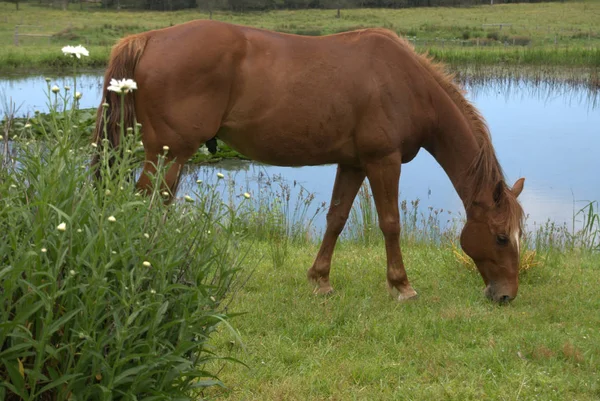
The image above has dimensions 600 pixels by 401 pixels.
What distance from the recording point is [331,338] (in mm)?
4762

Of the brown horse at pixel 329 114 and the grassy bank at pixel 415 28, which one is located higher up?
the brown horse at pixel 329 114

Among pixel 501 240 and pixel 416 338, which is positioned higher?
pixel 501 240

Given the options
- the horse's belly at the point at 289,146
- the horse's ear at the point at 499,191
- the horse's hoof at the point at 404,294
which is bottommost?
the horse's hoof at the point at 404,294

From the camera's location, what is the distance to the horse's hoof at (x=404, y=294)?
5.69 meters

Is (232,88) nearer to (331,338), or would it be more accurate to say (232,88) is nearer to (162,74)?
(162,74)

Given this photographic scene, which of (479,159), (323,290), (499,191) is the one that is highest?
(479,159)

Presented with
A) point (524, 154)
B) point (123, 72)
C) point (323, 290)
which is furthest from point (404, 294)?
point (524, 154)

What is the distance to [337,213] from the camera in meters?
5.96

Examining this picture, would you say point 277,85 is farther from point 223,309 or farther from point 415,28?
point 415,28

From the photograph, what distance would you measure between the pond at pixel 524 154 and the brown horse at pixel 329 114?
2.53 metres

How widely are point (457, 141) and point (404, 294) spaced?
1259 millimetres

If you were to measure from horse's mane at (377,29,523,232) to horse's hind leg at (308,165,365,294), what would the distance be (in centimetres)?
90

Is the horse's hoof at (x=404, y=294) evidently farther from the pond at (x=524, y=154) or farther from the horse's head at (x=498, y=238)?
the pond at (x=524, y=154)

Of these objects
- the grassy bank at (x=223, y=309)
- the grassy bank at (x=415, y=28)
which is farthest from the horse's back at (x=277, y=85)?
the grassy bank at (x=415, y=28)
